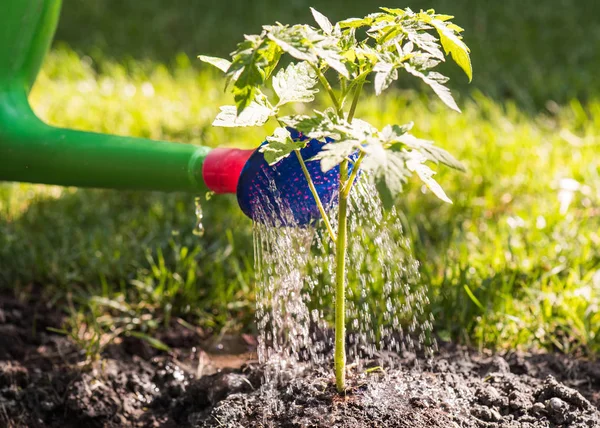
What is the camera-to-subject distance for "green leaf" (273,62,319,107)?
59.3 inches

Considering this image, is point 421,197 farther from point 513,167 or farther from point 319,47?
point 319,47

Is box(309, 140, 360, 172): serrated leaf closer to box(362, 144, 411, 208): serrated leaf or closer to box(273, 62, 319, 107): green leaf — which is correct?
box(362, 144, 411, 208): serrated leaf

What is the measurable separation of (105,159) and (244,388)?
596 millimetres

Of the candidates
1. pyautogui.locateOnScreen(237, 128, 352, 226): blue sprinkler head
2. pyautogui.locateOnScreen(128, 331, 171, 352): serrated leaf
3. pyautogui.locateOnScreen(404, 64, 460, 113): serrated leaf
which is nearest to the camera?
pyautogui.locateOnScreen(404, 64, 460, 113): serrated leaf

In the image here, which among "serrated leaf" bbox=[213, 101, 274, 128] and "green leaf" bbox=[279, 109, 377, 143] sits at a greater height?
"serrated leaf" bbox=[213, 101, 274, 128]

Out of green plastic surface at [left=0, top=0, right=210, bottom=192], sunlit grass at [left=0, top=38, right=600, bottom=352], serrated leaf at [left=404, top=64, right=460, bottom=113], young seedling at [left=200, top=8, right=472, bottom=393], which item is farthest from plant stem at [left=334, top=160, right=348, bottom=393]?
sunlit grass at [left=0, top=38, right=600, bottom=352]

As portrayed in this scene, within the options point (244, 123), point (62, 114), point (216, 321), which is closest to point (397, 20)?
point (244, 123)

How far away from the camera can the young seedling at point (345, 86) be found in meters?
1.32

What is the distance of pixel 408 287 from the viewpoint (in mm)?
2207

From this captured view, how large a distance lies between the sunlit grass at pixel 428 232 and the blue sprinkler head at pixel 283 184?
0.60 metres

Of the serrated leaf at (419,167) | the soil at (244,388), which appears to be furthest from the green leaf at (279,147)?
the soil at (244,388)

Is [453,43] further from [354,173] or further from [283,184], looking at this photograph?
[283,184]

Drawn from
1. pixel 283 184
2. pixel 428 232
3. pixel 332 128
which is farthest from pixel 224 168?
pixel 428 232

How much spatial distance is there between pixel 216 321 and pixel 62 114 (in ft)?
4.96
